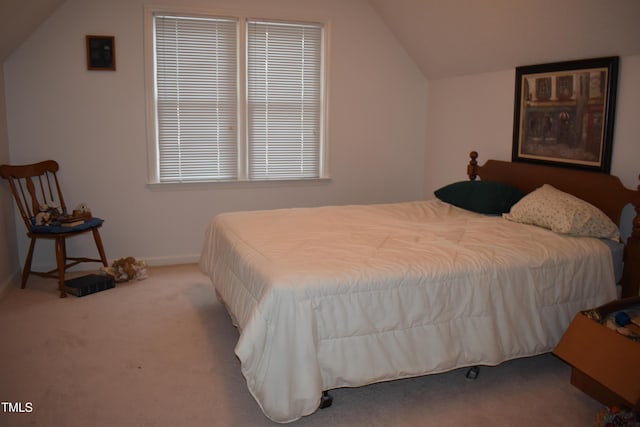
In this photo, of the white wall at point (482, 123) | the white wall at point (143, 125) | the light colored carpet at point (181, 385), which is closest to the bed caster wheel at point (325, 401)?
the light colored carpet at point (181, 385)

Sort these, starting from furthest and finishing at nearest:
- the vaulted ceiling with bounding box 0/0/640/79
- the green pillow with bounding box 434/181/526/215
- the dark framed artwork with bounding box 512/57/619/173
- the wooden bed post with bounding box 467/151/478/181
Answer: the wooden bed post with bounding box 467/151/478/181 < the green pillow with bounding box 434/181/526/215 < the dark framed artwork with bounding box 512/57/619/173 < the vaulted ceiling with bounding box 0/0/640/79

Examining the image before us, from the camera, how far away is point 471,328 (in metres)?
2.57

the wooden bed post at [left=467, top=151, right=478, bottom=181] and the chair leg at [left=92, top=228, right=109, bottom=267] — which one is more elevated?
the wooden bed post at [left=467, top=151, right=478, bottom=181]

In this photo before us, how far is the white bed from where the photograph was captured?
2240 mm

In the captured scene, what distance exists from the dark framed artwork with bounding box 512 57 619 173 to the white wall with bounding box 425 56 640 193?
6 cm

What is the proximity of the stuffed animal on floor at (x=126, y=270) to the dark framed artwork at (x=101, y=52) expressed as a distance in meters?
1.51

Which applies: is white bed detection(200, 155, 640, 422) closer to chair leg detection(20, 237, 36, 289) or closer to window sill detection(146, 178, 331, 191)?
window sill detection(146, 178, 331, 191)

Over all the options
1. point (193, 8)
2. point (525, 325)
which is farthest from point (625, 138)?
point (193, 8)

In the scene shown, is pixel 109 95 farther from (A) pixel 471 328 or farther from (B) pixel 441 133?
(A) pixel 471 328

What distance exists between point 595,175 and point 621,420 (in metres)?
1.61

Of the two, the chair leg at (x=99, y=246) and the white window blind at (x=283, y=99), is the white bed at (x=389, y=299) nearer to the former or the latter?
the chair leg at (x=99, y=246)

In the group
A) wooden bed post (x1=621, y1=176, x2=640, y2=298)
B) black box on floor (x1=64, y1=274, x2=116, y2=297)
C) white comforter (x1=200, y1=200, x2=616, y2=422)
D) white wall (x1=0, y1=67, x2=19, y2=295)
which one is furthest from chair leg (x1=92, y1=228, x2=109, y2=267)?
wooden bed post (x1=621, y1=176, x2=640, y2=298)

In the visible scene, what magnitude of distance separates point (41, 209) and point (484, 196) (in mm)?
3211

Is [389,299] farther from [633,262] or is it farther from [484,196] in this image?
[484,196]
